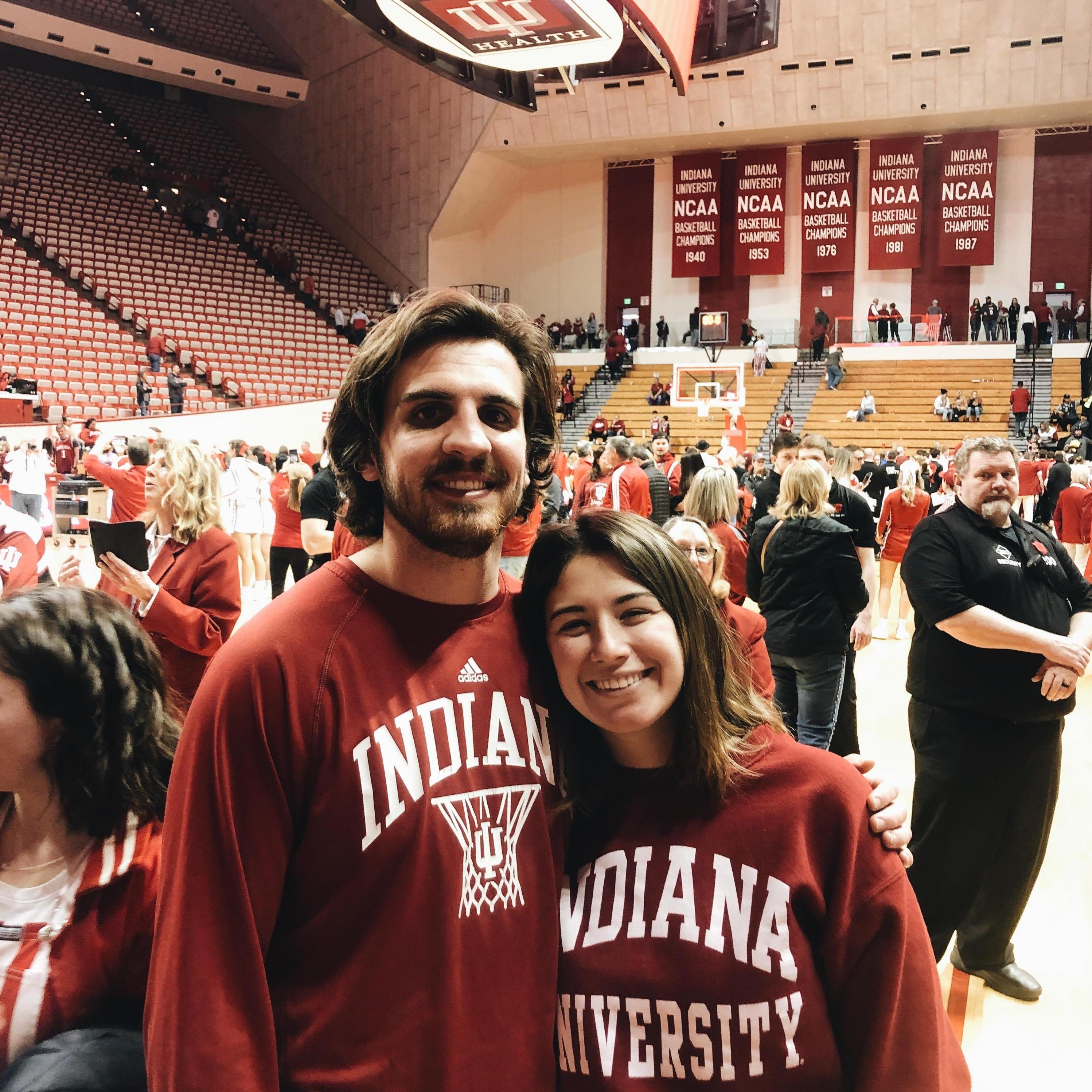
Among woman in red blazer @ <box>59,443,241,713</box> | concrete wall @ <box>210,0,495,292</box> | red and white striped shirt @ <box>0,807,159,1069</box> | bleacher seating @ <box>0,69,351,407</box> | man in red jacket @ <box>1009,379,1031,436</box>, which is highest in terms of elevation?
concrete wall @ <box>210,0,495,292</box>

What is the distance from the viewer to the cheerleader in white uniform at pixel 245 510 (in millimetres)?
8891

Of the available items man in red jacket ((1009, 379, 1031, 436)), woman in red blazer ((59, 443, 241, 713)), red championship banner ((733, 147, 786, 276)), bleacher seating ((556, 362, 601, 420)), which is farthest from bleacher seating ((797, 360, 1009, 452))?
woman in red blazer ((59, 443, 241, 713))

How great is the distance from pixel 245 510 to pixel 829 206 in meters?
17.9

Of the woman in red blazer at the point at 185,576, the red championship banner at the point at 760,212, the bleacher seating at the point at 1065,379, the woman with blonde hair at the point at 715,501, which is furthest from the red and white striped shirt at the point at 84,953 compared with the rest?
the red championship banner at the point at 760,212

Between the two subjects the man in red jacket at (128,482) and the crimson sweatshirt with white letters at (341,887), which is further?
the man in red jacket at (128,482)

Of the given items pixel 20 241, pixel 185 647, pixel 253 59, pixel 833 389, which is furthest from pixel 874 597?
pixel 253 59

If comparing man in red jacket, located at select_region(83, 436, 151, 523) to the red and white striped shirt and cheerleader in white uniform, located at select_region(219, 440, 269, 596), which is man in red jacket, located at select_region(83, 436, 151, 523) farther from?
the red and white striped shirt

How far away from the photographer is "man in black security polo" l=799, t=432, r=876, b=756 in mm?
4402

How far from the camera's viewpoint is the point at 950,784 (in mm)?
2895

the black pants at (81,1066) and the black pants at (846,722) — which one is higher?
the black pants at (81,1066)

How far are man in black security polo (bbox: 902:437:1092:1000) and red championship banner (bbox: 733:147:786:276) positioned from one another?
69.3 feet

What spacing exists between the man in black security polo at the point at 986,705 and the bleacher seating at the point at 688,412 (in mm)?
15889

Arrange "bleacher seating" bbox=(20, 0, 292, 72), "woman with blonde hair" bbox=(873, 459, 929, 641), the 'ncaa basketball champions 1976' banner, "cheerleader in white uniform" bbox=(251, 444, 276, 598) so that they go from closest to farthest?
"woman with blonde hair" bbox=(873, 459, 929, 641) → "cheerleader in white uniform" bbox=(251, 444, 276, 598) → "bleacher seating" bbox=(20, 0, 292, 72) → the 'ncaa basketball champions 1976' banner

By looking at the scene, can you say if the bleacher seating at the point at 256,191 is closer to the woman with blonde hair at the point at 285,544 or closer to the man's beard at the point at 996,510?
the woman with blonde hair at the point at 285,544
